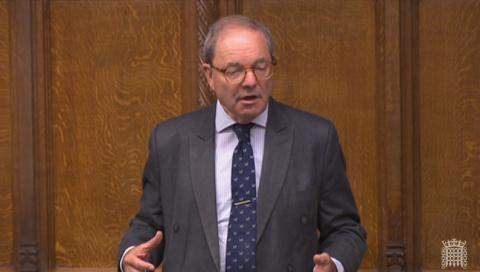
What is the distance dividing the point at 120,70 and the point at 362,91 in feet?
3.45

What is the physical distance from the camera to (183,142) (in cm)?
329

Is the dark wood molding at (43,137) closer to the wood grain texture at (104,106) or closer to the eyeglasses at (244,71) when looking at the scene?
the wood grain texture at (104,106)

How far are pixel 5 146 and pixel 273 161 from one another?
203cm

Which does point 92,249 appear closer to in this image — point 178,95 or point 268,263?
point 178,95

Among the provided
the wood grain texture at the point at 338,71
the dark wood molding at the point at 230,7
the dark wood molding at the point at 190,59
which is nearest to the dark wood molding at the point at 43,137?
the dark wood molding at the point at 190,59

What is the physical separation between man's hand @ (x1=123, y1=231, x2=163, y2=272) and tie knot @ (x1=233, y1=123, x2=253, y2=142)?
37 centimetres

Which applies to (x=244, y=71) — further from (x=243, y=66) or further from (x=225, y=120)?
(x=225, y=120)

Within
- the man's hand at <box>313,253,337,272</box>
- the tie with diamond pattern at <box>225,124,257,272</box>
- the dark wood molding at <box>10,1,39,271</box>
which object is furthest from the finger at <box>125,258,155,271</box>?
the dark wood molding at <box>10,1,39,271</box>

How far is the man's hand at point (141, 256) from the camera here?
3.07m

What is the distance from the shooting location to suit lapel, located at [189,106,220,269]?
10.3 feet

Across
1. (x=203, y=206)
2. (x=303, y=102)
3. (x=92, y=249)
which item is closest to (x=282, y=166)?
(x=203, y=206)

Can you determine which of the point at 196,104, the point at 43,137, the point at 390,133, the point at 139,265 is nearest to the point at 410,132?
the point at 390,133

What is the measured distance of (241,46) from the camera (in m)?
3.14

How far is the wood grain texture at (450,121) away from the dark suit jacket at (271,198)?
1.50m
